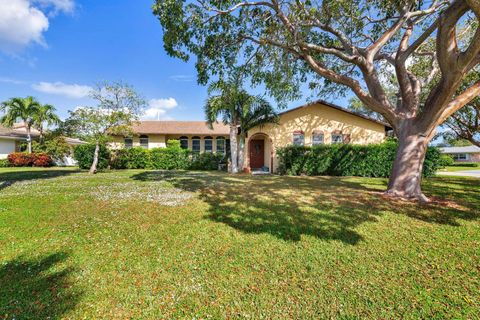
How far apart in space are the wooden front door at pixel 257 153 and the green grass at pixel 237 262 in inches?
539

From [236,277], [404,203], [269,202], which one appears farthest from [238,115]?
[236,277]

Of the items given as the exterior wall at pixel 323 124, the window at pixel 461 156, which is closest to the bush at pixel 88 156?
the exterior wall at pixel 323 124

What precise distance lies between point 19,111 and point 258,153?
24615 mm

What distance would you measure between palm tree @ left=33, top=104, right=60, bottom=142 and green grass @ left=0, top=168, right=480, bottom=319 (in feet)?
Answer: 73.7

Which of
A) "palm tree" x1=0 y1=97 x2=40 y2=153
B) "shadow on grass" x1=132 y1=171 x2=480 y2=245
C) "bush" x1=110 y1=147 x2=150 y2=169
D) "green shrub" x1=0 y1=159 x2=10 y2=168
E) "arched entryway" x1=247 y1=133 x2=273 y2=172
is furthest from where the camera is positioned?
"palm tree" x1=0 y1=97 x2=40 y2=153

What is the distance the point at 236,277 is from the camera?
334 centimetres

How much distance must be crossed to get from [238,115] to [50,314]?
50.3 feet

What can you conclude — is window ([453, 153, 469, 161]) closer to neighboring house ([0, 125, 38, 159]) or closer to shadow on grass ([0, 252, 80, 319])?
shadow on grass ([0, 252, 80, 319])

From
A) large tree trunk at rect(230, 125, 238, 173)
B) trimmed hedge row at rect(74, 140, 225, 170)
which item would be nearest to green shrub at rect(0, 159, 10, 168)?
trimmed hedge row at rect(74, 140, 225, 170)

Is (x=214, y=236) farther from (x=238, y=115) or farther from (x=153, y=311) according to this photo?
(x=238, y=115)

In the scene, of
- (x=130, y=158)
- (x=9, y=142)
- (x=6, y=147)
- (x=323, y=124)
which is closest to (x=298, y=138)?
(x=323, y=124)

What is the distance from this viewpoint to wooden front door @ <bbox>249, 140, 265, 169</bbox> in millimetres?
20266

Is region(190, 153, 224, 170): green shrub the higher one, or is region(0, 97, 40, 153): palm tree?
region(0, 97, 40, 153): palm tree

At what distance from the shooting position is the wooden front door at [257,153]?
20.3 metres
